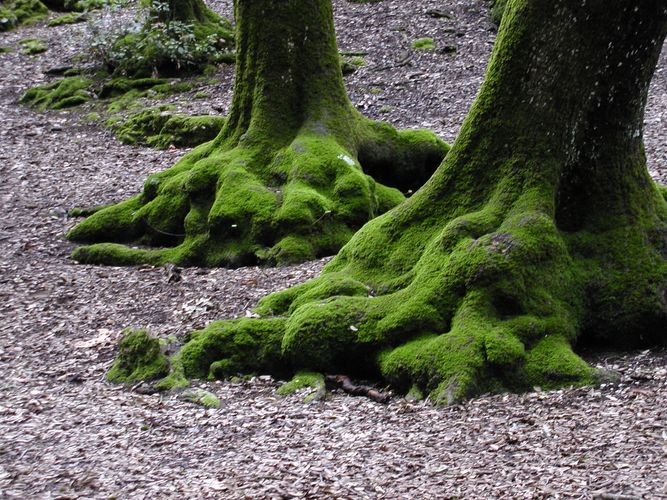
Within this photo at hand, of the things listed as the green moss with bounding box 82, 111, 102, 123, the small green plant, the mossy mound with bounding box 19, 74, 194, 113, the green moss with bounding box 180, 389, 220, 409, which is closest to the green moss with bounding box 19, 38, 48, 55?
the small green plant

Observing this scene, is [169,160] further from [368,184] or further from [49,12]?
[49,12]

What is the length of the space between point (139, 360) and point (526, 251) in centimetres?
337

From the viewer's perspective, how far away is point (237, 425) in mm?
5344

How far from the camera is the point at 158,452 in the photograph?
16.0ft

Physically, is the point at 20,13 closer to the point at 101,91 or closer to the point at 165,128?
the point at 101,91

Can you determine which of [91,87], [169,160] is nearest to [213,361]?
[169,160]

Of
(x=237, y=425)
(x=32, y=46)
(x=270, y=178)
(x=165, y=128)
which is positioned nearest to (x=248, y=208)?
(x=270, y=178)

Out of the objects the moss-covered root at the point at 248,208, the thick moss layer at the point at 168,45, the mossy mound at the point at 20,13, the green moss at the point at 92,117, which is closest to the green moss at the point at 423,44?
the thick moss layer at the point at 168,45

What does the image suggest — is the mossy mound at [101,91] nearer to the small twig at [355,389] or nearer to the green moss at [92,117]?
the green moss at [92,117]

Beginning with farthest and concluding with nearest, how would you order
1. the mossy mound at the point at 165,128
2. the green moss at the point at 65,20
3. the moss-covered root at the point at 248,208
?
the green moss at the point at 65,20 → the mossy mound at the point at 165,128 → the moss-covered root at the point at 248,208

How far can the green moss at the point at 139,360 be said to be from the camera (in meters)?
6.31

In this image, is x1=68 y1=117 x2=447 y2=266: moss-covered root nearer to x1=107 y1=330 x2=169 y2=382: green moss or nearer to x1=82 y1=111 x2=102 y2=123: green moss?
x1=107 y1=330 x2=169 y2=382: green moss

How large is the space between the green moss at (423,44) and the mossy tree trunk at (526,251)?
35.8ft

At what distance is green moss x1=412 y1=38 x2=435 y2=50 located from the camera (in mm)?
16703
